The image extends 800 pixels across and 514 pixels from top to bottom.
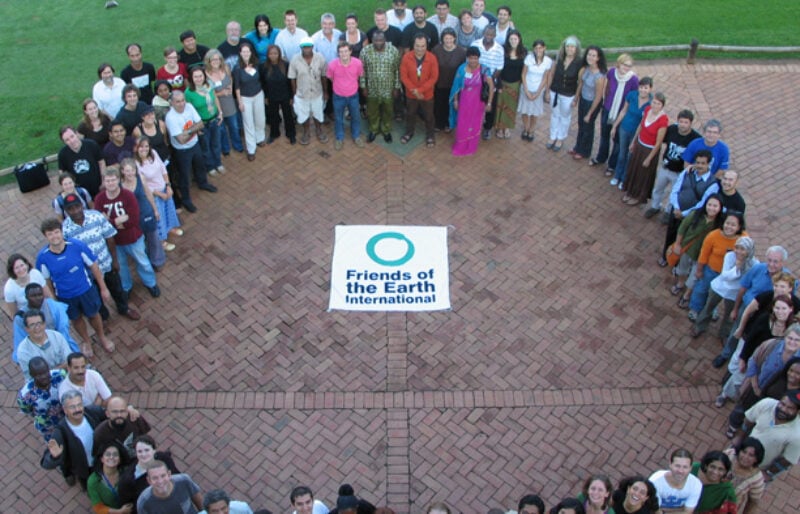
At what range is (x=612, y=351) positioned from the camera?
29.7 ft

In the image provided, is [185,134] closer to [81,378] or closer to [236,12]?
[81,378]

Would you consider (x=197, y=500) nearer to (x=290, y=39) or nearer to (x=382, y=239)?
(x=382, y=239)

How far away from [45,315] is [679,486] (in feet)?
20.5

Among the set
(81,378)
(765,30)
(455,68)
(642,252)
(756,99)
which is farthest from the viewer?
(765,30)

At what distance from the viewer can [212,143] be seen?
11430 millimetres

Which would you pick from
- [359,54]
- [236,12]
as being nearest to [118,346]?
[359,54]

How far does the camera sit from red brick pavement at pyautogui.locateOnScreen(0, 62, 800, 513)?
7.93 meters

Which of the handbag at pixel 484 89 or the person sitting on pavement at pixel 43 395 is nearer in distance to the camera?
the person sitting on pavement at pixel 43 395

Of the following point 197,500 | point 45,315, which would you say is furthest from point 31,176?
point 197,500

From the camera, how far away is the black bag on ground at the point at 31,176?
11.1 meters

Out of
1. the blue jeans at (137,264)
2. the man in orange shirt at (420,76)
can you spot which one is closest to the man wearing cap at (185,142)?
the blue jeans at (137,264)

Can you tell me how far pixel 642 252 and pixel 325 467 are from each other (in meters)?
5.22

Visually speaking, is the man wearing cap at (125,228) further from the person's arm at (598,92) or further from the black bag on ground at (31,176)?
the person's arm at (598,92)

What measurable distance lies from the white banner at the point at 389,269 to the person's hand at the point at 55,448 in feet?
11.9
